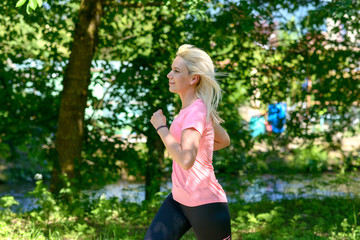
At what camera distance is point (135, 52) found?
22.4ft

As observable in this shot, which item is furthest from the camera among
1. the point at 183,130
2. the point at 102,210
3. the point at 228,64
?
the point at 228,64

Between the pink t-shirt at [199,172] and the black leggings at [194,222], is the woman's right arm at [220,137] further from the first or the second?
the black leggings at [194,222]

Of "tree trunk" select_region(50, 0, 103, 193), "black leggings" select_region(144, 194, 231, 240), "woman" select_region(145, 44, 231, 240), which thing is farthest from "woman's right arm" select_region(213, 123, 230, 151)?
"tree trunk" select_region(50, 0, 103, 193)

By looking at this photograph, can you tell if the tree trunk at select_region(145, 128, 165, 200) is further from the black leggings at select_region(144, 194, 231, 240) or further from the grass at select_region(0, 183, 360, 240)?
the black leggings at select_region(144, 194, 231, 240)

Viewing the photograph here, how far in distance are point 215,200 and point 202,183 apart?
0.37ft

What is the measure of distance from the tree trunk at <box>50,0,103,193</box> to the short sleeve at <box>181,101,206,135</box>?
4.15 m

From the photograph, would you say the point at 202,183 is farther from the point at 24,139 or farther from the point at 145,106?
the point at 24,139

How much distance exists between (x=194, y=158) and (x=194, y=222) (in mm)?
413

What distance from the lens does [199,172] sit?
264cm

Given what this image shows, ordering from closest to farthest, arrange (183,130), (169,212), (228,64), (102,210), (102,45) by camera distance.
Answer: (183,130) < (169,212) < (102,210) < (228,64) < (102,45)

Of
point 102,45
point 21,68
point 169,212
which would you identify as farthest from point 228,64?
point 169,212

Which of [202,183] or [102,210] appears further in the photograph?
[102,210]

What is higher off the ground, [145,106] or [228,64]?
[228,64]

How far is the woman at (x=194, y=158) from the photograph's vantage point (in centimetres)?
257
